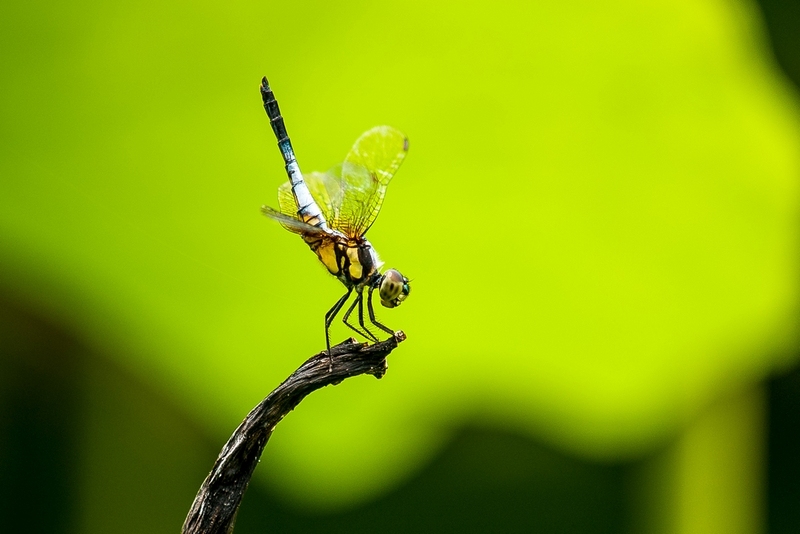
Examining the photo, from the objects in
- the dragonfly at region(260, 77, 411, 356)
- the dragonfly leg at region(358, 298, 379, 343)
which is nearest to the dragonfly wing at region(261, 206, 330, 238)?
the dragonfly at region(260, 77, 411, 356)

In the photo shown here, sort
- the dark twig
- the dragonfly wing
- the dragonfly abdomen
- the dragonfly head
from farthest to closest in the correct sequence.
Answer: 1. the dragonfly abdomen
2. the dragonfly head
3. the dragonfly wing
4. the dark twig

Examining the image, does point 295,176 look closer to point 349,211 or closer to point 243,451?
→ point 349,211

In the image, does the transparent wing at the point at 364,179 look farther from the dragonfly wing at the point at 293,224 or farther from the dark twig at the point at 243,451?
the dark twig at the point at 243,451

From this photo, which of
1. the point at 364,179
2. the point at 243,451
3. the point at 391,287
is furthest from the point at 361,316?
the point at 243,451

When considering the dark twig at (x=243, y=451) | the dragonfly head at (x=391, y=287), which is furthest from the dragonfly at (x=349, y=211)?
the dark twig at (x=243, y=451)

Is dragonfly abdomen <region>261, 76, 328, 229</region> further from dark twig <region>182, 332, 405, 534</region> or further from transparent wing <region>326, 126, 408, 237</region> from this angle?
dark twig <region>182, 332, 405, 534</region>

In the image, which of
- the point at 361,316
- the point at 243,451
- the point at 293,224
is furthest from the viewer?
the point at 361,316

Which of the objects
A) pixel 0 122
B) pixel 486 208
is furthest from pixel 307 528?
pixel 0 122

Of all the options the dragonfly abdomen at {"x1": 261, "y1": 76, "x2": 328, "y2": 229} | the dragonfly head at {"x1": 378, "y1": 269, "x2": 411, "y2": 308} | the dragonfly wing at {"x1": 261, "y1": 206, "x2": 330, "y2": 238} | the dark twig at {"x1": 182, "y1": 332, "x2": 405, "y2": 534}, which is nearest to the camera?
the dark twig at {"x1": 182, "y1": 332, "x2": 405, "y2": 534}
